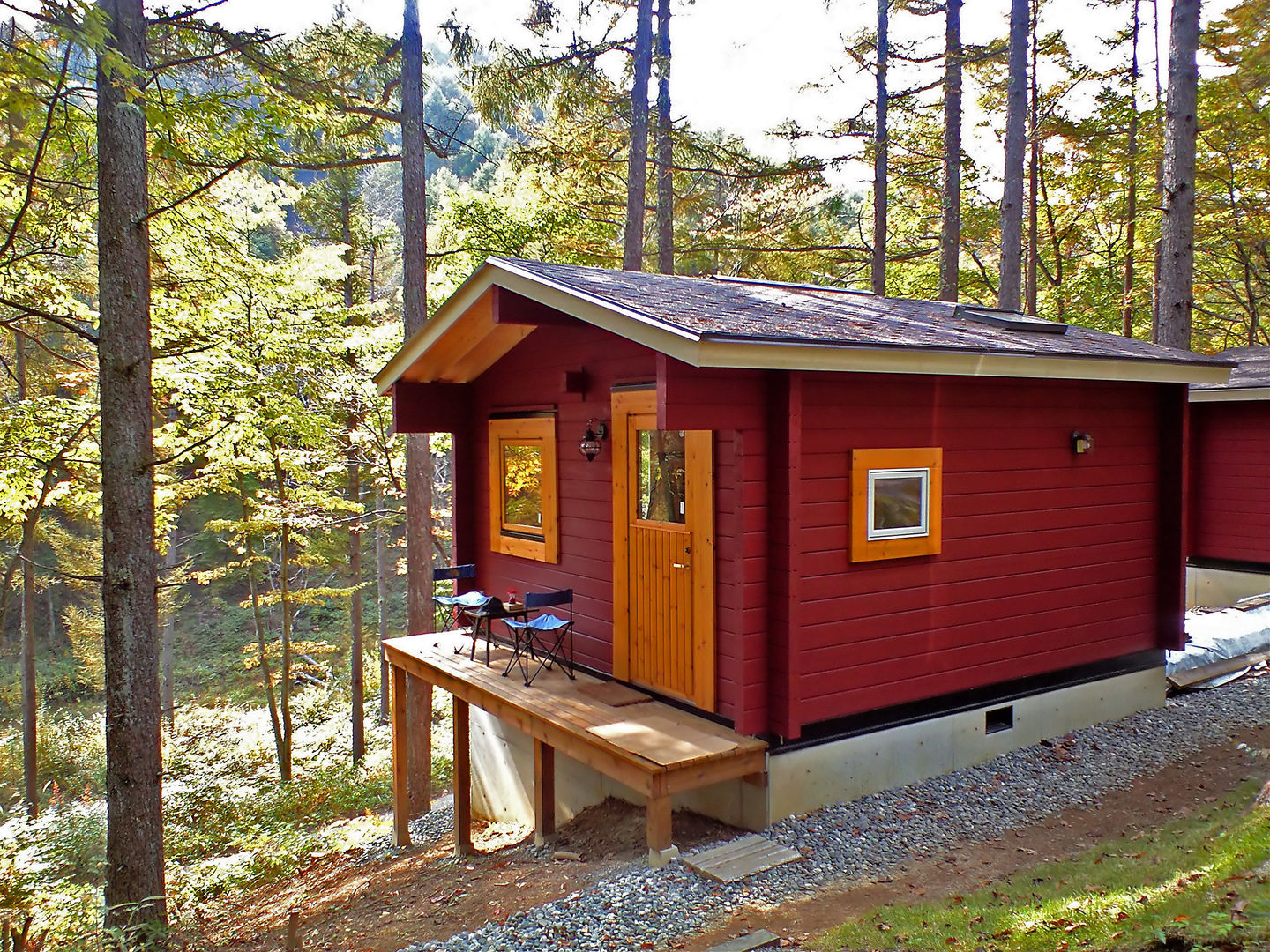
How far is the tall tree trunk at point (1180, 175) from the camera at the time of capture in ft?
33.0

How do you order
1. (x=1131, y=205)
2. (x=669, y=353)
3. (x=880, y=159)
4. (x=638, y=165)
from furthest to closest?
(x=1131, y=205) < (x=880, y=159) < (x=638, y=165) < (x=669, y=353)

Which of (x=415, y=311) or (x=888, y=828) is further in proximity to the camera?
(x=415, y=311)

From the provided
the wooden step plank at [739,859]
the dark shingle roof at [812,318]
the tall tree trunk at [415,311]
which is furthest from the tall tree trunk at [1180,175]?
the tall tree trunk at [415,311]

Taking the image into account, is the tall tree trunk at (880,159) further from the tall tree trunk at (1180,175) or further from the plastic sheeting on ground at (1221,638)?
the plastic sheeting on ground at (1221,638)

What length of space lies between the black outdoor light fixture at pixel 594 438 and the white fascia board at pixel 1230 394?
7.70 metres

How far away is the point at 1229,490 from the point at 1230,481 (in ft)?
0.35

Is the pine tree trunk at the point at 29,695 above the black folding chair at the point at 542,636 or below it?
below

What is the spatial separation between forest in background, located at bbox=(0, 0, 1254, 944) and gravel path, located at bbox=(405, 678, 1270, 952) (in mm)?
3684

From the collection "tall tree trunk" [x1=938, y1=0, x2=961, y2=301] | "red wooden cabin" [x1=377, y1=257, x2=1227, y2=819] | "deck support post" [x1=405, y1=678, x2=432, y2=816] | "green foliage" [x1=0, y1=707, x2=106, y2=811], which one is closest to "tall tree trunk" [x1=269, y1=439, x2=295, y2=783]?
"deck support post" [x1=405, y1=678, x2=432, y2=816]

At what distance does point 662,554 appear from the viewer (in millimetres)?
6062

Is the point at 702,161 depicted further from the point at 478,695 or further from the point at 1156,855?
the point at 1156,855

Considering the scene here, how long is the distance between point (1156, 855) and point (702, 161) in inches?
496

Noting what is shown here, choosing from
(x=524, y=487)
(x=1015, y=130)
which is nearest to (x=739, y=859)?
(x=524, y=487)

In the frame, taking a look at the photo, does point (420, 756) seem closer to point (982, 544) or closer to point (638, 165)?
point (982, 544)
